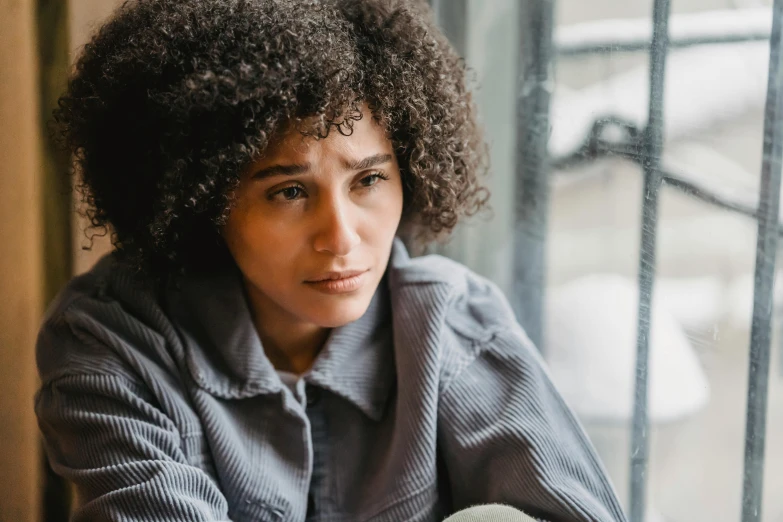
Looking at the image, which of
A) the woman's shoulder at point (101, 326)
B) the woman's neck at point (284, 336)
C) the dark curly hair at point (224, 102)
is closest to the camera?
the dark curly hair at point (224, 102)

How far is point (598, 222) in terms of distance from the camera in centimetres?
128

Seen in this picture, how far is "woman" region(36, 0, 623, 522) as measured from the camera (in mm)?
987

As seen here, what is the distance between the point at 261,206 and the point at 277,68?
0.59 ft

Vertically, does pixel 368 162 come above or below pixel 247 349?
above

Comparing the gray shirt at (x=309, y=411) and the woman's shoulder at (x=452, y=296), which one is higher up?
the woman's shoulder at (x=452, y=296)

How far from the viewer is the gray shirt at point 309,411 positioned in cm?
103

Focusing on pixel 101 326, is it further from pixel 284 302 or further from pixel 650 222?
pixel 650 222

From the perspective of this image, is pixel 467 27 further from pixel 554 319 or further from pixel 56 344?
pixel 56 344

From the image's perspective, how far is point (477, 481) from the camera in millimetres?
1093

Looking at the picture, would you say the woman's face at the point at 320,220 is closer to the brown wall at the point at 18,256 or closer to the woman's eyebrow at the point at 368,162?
the woman's eyebrow at the point at 368,162

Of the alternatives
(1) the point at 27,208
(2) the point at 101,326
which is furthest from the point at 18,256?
(2) the point at 101,326

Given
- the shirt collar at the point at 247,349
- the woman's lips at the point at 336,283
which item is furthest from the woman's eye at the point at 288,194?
the shirt collar at the point at 247,349

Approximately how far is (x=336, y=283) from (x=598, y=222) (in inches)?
18.4

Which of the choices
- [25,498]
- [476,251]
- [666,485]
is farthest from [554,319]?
[25,498]
